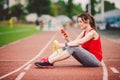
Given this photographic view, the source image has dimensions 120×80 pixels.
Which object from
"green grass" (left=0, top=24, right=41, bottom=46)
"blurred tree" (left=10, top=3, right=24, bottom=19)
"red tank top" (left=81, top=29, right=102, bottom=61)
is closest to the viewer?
"red tank top" (left=81, top=29, right=102, bottom=61)

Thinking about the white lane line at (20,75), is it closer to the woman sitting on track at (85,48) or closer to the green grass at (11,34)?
the woman sitting on track at (85,48)

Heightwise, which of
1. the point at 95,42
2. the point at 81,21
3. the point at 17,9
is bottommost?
the point at 17,9

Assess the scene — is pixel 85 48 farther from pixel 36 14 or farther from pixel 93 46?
pixel 36 14

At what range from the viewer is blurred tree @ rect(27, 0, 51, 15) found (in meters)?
133

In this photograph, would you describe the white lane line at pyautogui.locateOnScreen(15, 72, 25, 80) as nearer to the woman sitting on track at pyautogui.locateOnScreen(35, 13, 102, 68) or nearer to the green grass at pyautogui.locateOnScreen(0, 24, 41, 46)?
the woman sitting on track at pyautogui.locateOnScreen(35, 13, 102, 68)

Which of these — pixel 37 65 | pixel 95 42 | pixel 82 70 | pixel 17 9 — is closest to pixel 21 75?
pixel 37 65

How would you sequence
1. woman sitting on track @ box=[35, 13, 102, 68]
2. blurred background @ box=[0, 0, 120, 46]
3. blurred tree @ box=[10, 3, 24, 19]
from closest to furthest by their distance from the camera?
1. woman sitting on track @ box=[35, 13, 102, 68]
2. blurred background @ box=[0, 0, 120, 46]
3. blurred tree @ box=[10, 3, 24, 19]

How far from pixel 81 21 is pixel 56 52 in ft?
3.87

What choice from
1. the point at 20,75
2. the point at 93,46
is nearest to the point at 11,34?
the point at 93,46

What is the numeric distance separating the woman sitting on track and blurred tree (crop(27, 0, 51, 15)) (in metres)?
123

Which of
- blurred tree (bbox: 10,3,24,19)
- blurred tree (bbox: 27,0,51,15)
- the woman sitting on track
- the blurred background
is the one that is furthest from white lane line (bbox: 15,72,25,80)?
blurred tree (bbox: 27,0,51,15)

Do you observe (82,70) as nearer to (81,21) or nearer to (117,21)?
(81,21)

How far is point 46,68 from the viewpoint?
10.6 metres

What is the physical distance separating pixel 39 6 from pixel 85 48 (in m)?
123
